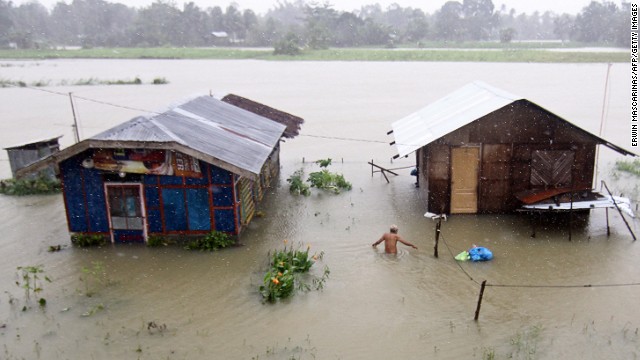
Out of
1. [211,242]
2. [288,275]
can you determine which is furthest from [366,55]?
[288,275]

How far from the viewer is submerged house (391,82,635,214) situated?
14.1 m

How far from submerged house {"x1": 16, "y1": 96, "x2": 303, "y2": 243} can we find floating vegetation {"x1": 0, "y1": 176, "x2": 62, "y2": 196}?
6.06 m

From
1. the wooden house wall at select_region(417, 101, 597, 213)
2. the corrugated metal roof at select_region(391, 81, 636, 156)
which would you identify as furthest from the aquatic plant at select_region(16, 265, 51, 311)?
the wooden house wall at select_region(417, 101, 597, 213)

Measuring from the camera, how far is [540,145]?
46.8ft

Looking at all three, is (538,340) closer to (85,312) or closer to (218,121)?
(85,312)

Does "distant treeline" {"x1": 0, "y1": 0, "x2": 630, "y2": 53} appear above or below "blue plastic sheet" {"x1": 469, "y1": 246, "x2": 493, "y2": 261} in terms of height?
above

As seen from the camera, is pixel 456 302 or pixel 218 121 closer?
pixel 456 302

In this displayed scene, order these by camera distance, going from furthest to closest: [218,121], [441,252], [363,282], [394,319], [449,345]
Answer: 1. [218,121]
2. [441,252]
3. [363,282]
4. [394,319]
5. [449,345]

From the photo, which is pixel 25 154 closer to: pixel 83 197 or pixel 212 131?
pixel 83 197

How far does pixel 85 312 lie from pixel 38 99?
3517 cm

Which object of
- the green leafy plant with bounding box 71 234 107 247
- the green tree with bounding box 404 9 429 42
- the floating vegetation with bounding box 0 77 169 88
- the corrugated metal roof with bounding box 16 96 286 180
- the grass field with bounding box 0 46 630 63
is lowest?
the green leafy plant with bounding box 71 234 107 247

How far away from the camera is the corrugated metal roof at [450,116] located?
46.8 feet

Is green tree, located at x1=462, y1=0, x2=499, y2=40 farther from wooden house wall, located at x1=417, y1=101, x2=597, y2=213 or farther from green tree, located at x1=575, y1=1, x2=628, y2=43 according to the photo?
wooden house wall, located at x1=417, y1=101, x2=597, y2=213

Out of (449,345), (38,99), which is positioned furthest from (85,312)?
(38,99)
